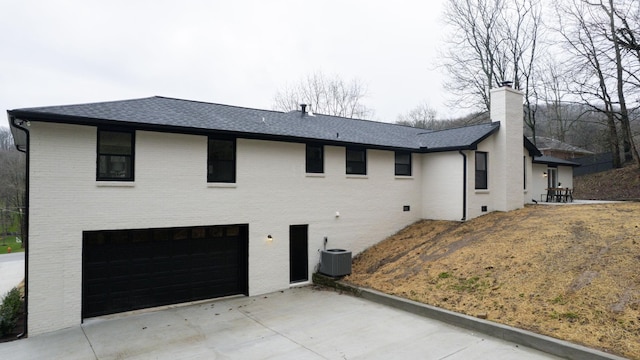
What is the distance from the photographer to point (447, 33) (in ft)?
106

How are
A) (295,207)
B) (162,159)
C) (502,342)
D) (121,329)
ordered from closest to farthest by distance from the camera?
(502,342) < (121,329) < (162,159) < (295,207)

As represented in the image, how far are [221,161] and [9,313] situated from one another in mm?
6407

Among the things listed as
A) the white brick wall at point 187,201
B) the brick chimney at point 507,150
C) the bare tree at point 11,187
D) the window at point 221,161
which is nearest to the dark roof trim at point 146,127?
the white brick wall at point 187,201

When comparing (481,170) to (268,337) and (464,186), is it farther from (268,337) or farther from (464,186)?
(268,337)

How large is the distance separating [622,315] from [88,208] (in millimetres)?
12160

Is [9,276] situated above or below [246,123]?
below

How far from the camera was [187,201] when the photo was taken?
33.9 feet

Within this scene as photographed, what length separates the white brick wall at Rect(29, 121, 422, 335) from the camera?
27.7 feet

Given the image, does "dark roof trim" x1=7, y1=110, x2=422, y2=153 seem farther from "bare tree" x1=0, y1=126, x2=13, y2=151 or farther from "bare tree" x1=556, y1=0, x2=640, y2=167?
"bare tree" x1=0, y1=126, x2=13, y2=151

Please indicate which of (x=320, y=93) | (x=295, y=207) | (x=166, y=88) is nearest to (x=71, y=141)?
(x=295, y=207)

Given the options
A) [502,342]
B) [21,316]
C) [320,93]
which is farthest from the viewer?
[320,93]

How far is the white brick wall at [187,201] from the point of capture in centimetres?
845

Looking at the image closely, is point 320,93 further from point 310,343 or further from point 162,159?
point 310,343

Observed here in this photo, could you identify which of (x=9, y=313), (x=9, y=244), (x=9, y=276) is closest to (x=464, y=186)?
(x=9, y=313)
